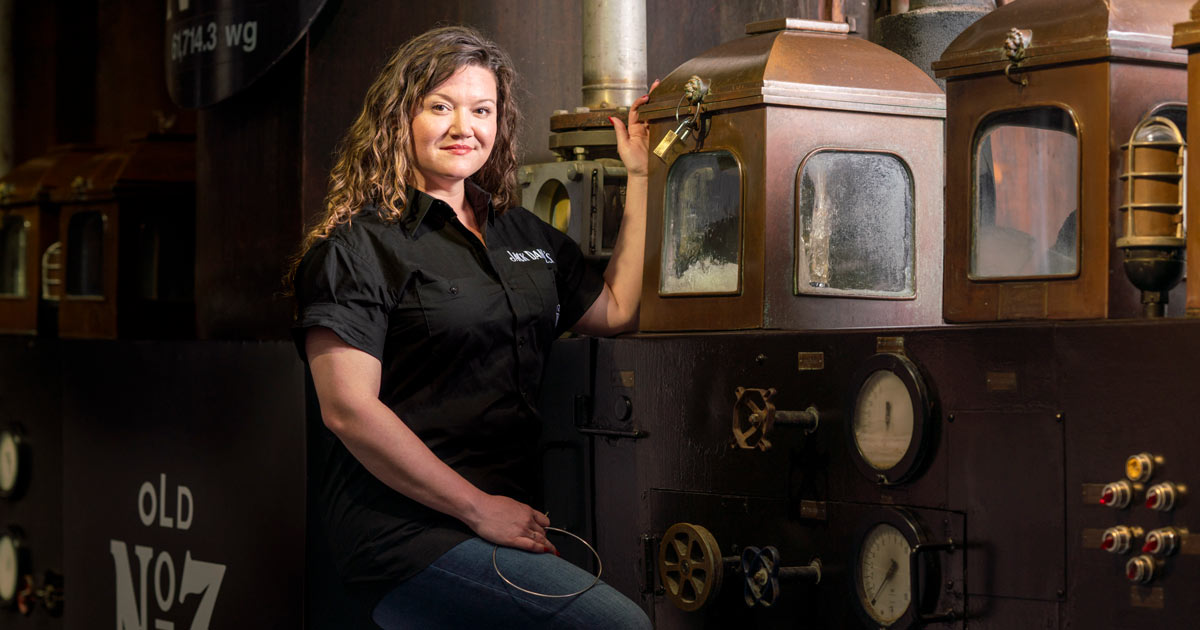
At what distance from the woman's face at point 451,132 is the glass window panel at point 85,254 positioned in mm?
2366

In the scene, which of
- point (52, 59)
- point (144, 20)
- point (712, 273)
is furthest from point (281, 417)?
point (52, 59)

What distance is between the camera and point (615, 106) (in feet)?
11.5

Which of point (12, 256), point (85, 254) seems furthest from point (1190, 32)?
point (12, 256)

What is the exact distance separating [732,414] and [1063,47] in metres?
0.84

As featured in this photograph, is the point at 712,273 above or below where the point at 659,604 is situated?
above

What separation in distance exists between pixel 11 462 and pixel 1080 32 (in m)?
3.60

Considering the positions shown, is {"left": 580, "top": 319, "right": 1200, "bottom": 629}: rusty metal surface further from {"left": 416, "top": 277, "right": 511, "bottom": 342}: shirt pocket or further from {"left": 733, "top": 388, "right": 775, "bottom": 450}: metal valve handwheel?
{"left": 416, "top": 277, "right": 511, "bottom": 342}: shirt pocket

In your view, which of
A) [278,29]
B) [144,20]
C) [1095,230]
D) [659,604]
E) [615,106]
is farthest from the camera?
[144,20]

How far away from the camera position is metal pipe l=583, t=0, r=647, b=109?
143 inches

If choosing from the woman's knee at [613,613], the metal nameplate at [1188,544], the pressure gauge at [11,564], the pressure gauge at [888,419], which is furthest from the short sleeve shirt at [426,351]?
the pressure gauge at [11,564]

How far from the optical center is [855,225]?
115 inches

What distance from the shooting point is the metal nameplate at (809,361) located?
2.58 meters

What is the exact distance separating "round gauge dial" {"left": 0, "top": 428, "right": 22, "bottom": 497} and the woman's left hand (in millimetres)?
2507

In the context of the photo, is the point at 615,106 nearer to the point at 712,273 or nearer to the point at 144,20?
the point at 712,273
